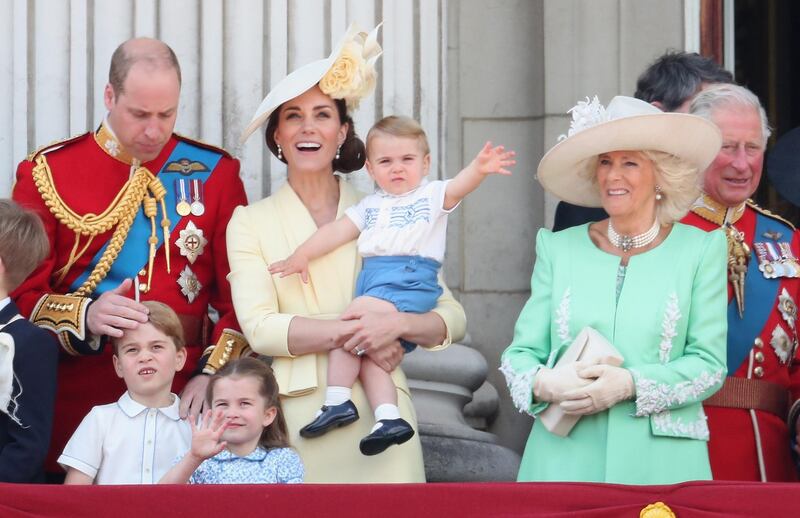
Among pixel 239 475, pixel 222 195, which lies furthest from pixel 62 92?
pixel 239 475

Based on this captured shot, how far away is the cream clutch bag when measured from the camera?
15.7 feet

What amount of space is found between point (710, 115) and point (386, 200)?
0.96m

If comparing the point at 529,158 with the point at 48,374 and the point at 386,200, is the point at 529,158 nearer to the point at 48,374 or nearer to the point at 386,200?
the point at 386,200

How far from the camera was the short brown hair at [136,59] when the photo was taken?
5.47m

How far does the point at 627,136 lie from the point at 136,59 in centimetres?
145

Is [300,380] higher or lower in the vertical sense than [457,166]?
lower

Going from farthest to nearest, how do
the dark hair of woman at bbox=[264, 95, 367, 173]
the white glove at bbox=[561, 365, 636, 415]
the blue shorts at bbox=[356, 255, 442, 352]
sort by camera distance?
the dark hair of woman at bbox=[264, 95, 367, 173], the blue shorts at bbox=[356, 255, 442, 352], the white glove at bbox=[561, 365, 636, 415]

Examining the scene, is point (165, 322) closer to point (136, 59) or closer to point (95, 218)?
point (95, 218)

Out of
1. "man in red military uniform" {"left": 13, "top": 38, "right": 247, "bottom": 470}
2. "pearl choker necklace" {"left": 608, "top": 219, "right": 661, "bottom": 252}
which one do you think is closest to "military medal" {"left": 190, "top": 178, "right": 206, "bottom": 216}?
"man in red military uniform" {"left": 13, "top": 38, "right": 247, "bottom": 470}

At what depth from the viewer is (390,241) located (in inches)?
206

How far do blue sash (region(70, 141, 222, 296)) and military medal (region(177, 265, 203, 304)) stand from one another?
110 millimetres

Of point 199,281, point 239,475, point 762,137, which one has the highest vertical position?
point 762,137

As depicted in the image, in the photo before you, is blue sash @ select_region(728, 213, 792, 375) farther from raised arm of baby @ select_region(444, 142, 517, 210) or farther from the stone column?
the stone column

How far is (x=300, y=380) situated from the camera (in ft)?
16.9
